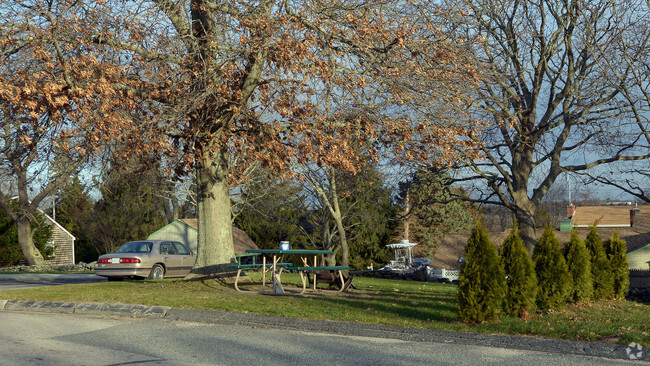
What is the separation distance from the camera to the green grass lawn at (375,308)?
8695mm

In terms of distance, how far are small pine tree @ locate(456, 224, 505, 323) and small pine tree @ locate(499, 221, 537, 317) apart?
407 mm

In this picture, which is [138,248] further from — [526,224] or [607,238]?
[607,238]

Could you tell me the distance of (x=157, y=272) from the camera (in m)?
20.8

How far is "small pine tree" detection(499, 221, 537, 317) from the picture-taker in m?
9.91

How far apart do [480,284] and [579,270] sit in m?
4.07

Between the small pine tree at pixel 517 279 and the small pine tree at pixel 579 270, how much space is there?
265cm

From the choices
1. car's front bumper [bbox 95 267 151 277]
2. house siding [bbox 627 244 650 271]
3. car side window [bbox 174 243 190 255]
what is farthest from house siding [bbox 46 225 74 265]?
house siding [bbox 627 244 650 271]

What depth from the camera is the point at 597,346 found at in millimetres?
7469

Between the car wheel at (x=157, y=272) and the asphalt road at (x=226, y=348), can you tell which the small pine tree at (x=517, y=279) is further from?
the car wheel at (x=157, y=272)

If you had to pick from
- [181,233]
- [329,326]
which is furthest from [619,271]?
[181,233]

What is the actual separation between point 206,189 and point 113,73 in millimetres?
4011

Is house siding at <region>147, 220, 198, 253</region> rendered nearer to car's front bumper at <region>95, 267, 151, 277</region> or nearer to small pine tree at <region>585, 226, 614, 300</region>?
car's front bumper at <region>95, 267, 151, 277</region>

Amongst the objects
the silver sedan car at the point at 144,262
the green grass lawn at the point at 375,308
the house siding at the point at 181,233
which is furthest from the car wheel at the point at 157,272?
the house siding at the point at 181,233

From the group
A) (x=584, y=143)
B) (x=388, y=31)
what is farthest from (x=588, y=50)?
(x=388, y=31)
